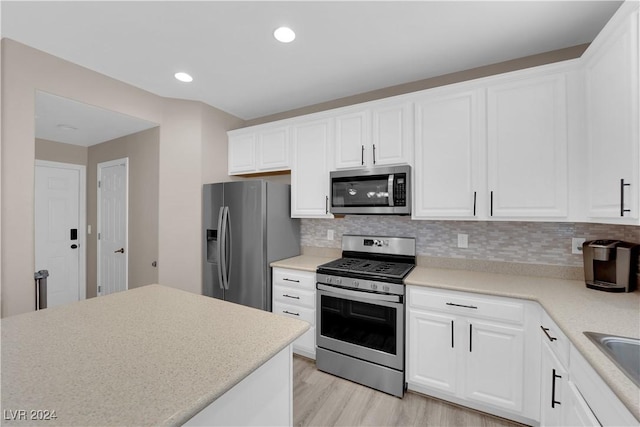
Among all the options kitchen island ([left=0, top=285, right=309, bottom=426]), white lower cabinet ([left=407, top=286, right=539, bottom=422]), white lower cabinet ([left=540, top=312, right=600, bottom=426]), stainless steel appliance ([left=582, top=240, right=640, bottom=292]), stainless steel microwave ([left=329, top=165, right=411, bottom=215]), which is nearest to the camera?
kitchen island ([left=0, top=285, right=309, bottom=426])

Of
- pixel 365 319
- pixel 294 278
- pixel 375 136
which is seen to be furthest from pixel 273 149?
pixel 365 319

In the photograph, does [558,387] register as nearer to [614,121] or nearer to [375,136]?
[614,121]

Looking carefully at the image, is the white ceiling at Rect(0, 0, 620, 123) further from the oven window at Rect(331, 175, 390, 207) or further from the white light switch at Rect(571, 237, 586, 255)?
the white light switch at Rect(571, 237, 586, 255)

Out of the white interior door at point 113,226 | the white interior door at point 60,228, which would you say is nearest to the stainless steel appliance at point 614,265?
the white interior door at point 113,226

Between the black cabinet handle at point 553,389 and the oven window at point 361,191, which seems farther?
the oven window at point 361,191

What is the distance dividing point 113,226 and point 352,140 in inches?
130

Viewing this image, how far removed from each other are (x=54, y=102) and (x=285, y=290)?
103 inches

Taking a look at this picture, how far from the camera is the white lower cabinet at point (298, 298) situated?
97.5 inches

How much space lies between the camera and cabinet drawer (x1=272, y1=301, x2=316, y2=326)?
97.4 inches

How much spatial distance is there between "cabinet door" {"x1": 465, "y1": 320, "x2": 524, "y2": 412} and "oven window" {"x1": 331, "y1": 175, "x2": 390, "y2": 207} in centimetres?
113

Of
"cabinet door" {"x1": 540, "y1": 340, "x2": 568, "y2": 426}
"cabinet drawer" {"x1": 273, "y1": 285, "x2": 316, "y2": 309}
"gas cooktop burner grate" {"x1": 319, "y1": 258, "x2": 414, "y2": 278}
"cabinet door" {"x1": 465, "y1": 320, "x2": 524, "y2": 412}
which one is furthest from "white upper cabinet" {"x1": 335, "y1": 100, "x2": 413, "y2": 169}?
"cabinet door" {"x1": 540, "y1": 340, "x2": 568, "y2": 426}

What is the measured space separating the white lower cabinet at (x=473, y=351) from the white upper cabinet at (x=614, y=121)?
755 mm

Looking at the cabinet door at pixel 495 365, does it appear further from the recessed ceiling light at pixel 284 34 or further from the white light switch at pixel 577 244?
the recessed ceiling light at pixel 284 34

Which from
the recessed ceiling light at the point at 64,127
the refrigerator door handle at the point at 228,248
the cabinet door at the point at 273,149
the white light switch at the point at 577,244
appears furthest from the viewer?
the recessed ceiling light at the point at 64,127
